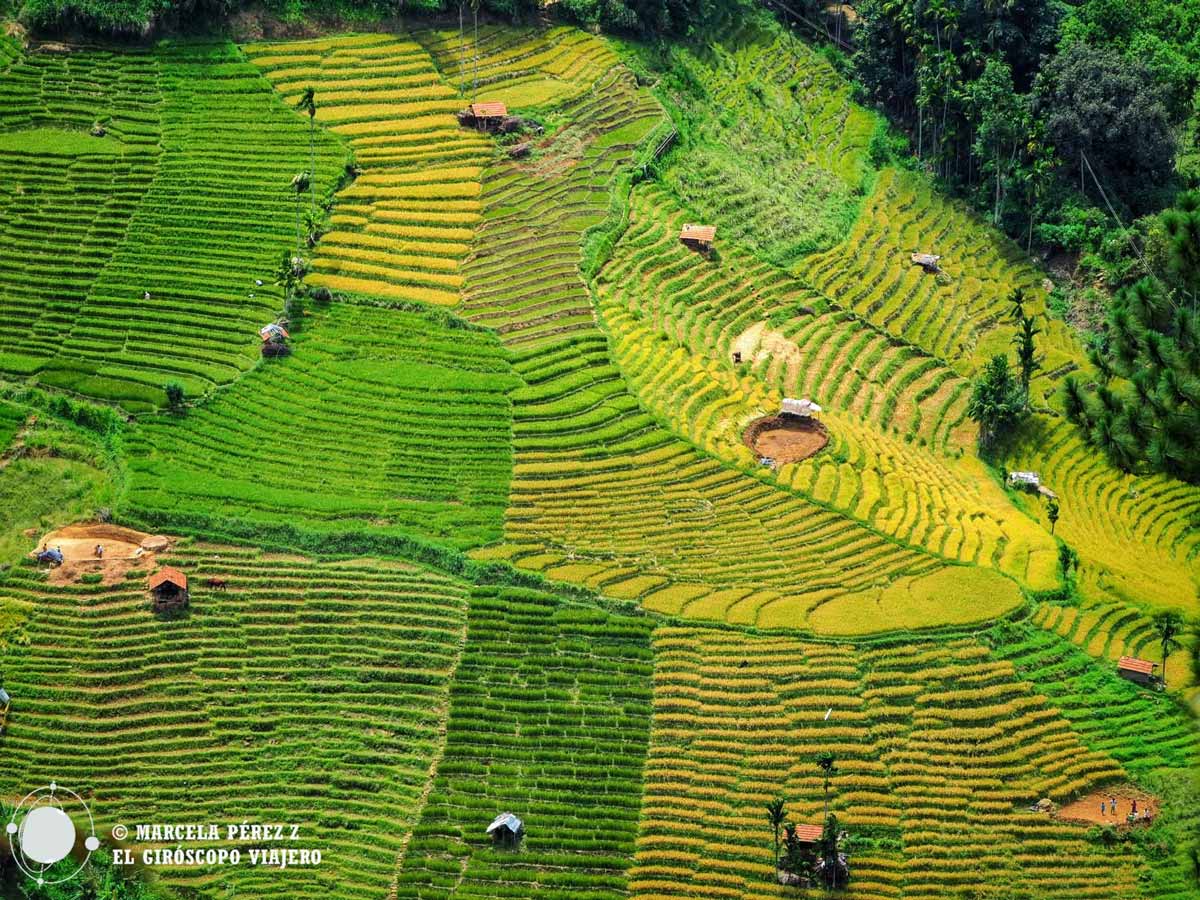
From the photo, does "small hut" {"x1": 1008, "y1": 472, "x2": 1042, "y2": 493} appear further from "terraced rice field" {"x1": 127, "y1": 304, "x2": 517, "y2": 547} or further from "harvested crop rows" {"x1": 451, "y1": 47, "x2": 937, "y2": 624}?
"terraced rice field" {"x1": 127, "y1": 304, "x2": 517, "y2": 547}

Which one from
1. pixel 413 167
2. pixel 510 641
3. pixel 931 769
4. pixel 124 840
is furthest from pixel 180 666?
pixel 413 167

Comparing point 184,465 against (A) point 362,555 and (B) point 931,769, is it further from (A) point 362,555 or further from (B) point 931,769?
(B) point 931,769

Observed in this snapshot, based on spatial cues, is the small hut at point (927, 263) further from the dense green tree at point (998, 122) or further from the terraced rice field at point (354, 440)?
the terraced rice field at point (354, 440)

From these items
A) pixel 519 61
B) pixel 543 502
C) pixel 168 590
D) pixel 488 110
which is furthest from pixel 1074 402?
pixel 519 61

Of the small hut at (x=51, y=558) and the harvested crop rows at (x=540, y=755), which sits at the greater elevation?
the small hut at (x=51, y=558)

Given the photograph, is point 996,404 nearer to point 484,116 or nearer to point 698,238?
point 698,238

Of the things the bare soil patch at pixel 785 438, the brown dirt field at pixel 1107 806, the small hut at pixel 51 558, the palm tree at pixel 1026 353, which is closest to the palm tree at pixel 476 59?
the bare soil patch at pixel 785 438

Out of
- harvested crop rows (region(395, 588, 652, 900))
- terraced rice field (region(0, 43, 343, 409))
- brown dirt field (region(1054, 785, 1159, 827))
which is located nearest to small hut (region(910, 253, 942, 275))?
terraced rice field (region(0, 43, 343, 409))

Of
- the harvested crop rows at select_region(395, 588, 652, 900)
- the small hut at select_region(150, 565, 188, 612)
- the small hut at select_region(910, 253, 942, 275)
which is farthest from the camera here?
the small hut at select_region(910, 253, 942, 275)
